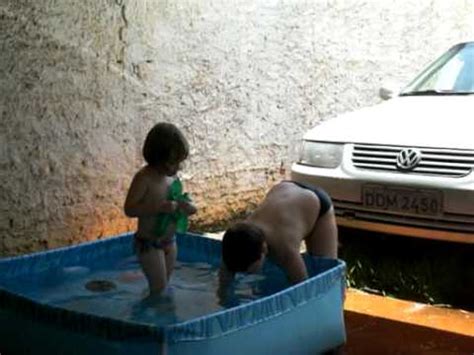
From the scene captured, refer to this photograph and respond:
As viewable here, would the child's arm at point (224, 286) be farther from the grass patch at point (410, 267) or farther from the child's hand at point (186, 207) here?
the grass patch at point (410, 267)

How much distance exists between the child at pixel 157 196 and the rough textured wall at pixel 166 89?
6.15ft

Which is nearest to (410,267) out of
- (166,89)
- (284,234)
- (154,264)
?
(284,234)

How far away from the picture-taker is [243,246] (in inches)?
161

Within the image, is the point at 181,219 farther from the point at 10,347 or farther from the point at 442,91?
the point at 442,91

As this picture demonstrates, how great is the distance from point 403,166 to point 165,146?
1977mm

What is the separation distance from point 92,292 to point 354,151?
2.13m

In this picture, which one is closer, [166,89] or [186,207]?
[186,207]

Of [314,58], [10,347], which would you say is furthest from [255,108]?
[10,347]

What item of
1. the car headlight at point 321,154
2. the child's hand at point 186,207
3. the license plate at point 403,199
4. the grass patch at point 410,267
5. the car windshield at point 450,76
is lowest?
the grass patch at point 410,267

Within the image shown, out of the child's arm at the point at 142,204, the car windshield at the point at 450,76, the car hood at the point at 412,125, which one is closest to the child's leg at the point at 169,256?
the child's arm at the point at 142,204

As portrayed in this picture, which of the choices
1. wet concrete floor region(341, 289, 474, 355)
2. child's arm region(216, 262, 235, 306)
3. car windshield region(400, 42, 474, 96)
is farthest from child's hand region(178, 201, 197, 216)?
car windshield region(400, 42, 474, 96)

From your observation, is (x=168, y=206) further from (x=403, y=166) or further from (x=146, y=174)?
(x=403, y=166)

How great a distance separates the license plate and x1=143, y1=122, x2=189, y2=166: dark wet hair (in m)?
1.80

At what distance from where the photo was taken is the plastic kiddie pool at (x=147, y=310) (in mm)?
3582
